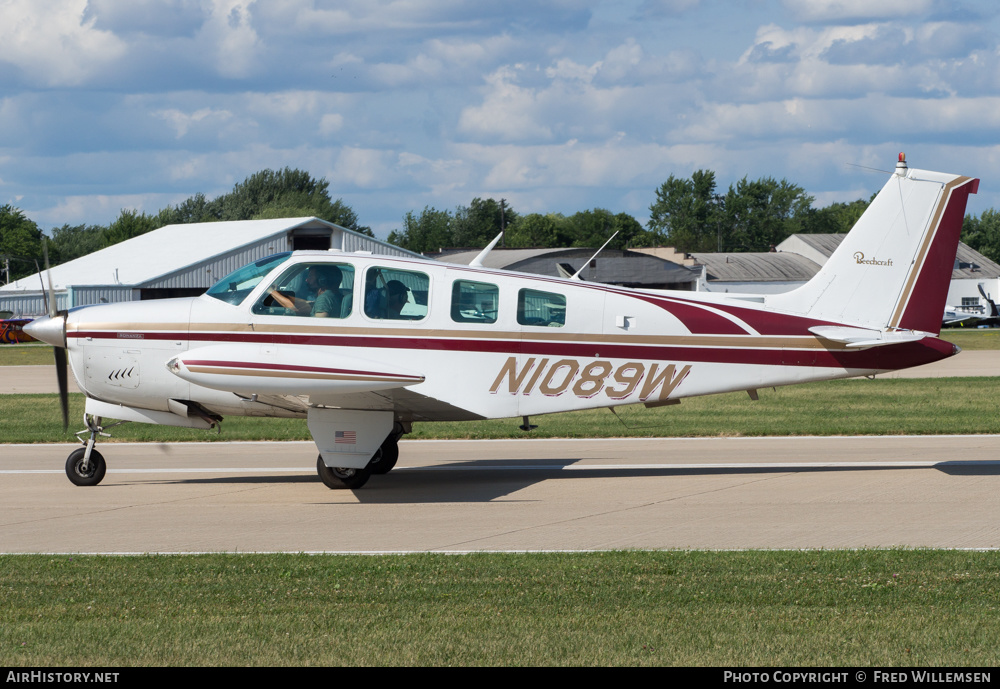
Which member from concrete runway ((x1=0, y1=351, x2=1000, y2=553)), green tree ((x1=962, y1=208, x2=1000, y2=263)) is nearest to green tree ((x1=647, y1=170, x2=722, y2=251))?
green tree ((x1=962, y1=208, x2=1000, y2=263))

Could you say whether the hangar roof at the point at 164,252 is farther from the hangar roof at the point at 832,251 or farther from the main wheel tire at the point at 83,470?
the hangar roof at the point at 832,251

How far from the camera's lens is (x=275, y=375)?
10469 mm

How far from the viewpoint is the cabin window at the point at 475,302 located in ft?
37.3

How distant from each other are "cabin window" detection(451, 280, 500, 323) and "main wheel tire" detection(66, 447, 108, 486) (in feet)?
15.6

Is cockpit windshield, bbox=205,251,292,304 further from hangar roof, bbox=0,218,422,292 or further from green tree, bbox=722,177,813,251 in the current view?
green tree, bbox=722,177,813,251

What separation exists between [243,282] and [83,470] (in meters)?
3.09

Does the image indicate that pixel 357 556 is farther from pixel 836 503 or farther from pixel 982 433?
pixel 982 433

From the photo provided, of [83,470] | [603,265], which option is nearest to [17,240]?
[603,265]

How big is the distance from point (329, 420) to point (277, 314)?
1.31m

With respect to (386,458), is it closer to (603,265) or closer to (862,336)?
(862,336)

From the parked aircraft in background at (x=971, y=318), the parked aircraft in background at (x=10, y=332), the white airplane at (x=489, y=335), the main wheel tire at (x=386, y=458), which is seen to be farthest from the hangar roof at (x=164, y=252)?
the white airplane at (x=489, y=335)

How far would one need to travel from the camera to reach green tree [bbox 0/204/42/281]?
8912 centimetres

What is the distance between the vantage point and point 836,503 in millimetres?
10484
